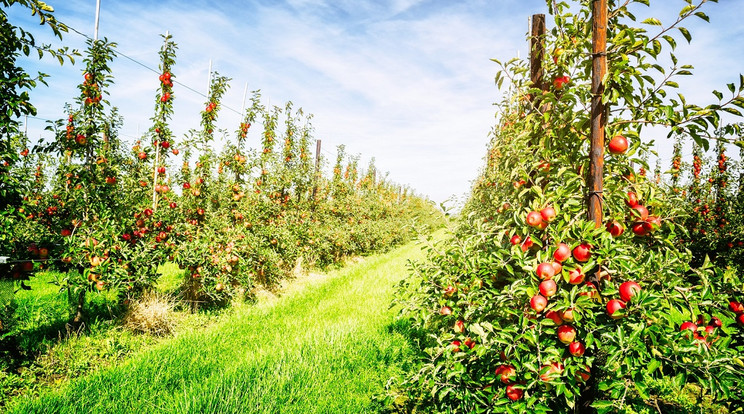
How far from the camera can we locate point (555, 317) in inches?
68.7

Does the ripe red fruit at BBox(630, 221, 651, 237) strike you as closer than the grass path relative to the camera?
Yes

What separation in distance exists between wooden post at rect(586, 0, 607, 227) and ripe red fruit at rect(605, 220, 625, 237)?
0.24 feet

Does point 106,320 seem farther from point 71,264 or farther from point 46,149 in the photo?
point 46,149

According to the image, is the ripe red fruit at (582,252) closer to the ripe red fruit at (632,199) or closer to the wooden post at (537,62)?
the ripe red fruit at (632,199)

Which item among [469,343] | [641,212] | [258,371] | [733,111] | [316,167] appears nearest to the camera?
[733,111]

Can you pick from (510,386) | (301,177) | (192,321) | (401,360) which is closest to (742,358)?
(510,386)

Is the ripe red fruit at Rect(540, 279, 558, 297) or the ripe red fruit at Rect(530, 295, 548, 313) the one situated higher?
the ripe red fruit at Rect(540, 279, 558, 297)

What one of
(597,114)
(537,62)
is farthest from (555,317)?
(537,62)

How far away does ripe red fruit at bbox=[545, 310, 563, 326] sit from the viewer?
5.71 ft

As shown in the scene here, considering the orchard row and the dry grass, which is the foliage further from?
the dry grass

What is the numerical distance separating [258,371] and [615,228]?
9.88 ft

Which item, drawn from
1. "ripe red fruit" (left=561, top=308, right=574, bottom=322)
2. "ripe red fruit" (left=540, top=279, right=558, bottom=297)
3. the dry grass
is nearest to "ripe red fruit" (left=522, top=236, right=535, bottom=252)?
"ripe red fruit" (left=540, top=279, right=558, bottom=297)

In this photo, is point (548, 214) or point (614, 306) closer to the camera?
point (614, 306)

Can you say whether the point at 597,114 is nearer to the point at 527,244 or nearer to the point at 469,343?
the point at 527,244
